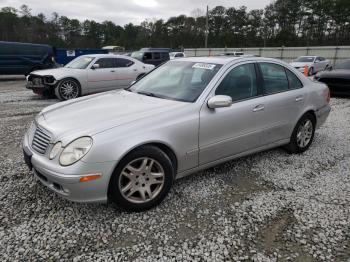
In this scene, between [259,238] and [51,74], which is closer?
[259,238]

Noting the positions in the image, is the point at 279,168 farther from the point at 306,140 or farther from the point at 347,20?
the point at 347,20

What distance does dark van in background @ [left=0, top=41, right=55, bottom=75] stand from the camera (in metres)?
14.8

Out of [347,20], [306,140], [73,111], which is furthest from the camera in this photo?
[347,20]

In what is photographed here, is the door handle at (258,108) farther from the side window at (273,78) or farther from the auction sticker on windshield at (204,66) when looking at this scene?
the auction sticker on windshield at (204,66)

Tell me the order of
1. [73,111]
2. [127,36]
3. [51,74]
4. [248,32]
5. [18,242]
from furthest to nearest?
[127,36] < [248,32] < [51,74] < [73,111] < [18,242]

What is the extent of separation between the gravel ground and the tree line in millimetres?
54948

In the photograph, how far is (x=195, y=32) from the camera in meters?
70.6

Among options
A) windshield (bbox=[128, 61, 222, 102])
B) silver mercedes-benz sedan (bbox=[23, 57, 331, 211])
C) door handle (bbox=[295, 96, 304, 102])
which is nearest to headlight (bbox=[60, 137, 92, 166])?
silver mercedes-benz sedan (bbox=[23, 57, 331, 211])

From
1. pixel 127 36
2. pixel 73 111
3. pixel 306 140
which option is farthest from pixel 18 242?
pixel 127 36

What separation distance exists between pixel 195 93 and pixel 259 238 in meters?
1.67

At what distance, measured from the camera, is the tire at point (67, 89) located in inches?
357

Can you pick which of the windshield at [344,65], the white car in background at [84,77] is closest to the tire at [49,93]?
the white car in background at [84,77]

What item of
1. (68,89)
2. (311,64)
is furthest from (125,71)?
(311,64)

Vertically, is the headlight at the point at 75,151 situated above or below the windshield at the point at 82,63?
below
